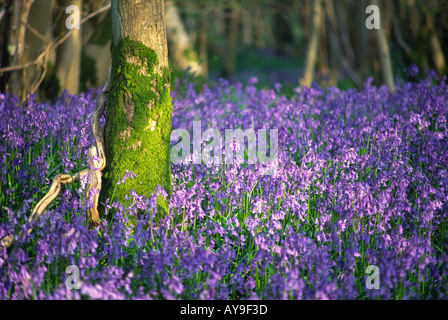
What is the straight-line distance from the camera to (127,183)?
139 inches

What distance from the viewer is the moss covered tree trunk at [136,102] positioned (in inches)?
138

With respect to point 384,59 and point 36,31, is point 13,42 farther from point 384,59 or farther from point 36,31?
point 384,59

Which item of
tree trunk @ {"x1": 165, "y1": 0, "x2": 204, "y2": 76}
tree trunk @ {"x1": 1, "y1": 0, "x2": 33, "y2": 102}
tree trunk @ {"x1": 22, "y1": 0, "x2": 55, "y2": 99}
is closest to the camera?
tree trunk @ {"x1": 1, "y1": 0, "x2": 33, "y2": 102}

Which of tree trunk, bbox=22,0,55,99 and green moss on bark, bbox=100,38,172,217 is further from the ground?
tree trunk, bbox=22,0,55,99

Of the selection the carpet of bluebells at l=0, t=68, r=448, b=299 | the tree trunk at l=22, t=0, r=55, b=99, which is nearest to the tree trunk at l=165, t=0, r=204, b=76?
the tree trunk at l=22, t=0, r=55, b=99

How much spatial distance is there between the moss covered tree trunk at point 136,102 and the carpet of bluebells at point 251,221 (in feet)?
0.44

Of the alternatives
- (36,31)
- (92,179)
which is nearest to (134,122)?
(92,179)

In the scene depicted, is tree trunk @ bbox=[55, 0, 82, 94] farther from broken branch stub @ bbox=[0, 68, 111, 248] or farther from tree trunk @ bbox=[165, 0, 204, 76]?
tree trunk @ bbox=[165, 0, 204, 76]

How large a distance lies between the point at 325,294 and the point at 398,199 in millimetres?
1288

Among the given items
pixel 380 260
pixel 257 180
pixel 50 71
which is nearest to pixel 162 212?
pixel 257 180

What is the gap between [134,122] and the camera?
3506 mm

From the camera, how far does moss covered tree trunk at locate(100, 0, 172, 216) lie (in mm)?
3502

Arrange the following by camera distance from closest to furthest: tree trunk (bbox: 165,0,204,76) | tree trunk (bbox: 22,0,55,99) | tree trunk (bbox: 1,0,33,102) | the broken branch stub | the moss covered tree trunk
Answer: the broken branch stub < the moss covered tree trunk < tree trunk (bbox: 1,0,33,102) < tree trunk (bbox: 22,0,55,99) < tree trunk (bbox: 165,0,204,76)
